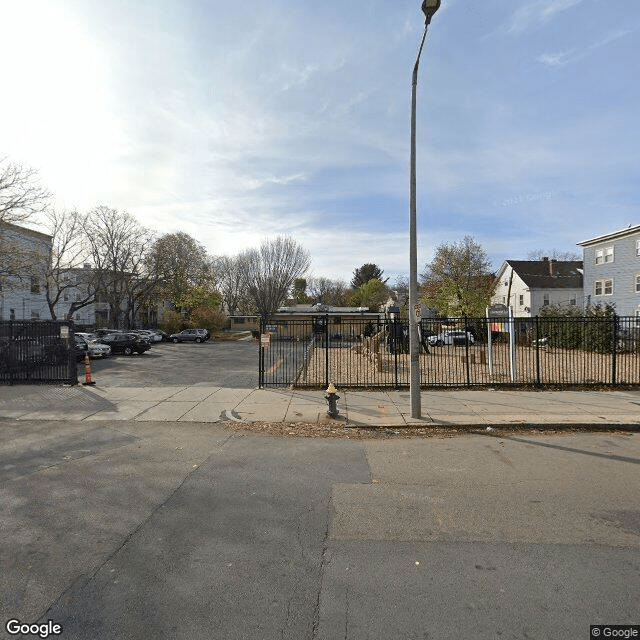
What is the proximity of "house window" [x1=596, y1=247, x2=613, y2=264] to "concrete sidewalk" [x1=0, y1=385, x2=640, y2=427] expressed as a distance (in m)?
30.0

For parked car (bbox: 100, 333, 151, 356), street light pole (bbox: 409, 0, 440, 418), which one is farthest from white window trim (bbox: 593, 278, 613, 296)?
parked car (bbox: 100, 333, 151, 356)

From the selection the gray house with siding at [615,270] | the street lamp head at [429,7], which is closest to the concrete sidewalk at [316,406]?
the street lamp head at [429,7]

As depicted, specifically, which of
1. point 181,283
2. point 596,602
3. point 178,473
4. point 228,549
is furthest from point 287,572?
point 181,283

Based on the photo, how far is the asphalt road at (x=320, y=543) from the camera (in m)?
2.93

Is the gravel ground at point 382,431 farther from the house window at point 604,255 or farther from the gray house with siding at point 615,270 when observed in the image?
the house window at point 604,255

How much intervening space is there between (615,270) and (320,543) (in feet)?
135

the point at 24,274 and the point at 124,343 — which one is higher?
the point at 24,274

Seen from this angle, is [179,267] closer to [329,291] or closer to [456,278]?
[456,278]

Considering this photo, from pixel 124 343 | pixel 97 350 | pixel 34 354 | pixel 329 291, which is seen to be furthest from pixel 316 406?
pixel 329 291

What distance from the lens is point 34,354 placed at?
14.0 metres

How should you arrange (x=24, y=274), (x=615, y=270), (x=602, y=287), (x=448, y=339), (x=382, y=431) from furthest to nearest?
(x=602, y=287) → (x=615, y=270) → (x=24, y=274) → (x=448, y=339) → (x=382, y=431)

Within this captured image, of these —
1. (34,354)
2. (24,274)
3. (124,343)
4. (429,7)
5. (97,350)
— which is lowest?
(97,350)

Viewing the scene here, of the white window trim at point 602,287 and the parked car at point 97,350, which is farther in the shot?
the white window trim at point 602,287

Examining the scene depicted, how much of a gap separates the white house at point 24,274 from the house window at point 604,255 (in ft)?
141
